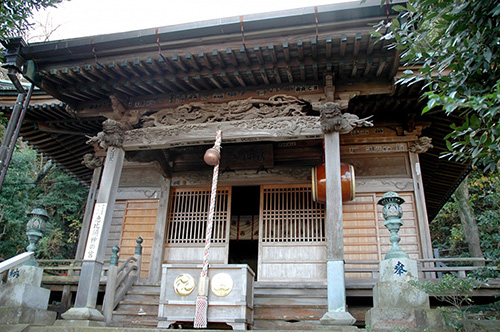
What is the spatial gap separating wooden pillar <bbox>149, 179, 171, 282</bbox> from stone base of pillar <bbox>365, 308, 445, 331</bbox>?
5351mm

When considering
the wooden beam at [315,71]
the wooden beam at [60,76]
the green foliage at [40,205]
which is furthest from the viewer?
the green foliage at [40,205]

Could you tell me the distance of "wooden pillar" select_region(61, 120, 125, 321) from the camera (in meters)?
6.09

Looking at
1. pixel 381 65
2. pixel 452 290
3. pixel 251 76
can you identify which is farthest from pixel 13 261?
pixel 381 65

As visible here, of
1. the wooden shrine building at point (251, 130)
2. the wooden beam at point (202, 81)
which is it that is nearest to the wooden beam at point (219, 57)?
the wooden shrine building at point (251, 130)

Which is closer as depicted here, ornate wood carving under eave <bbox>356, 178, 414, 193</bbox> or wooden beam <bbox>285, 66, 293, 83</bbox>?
wooden beam <bbox>285, 66, 293, 83</bbox>

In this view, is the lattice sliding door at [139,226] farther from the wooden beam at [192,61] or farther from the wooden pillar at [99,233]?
the wooden beam at [192,61]

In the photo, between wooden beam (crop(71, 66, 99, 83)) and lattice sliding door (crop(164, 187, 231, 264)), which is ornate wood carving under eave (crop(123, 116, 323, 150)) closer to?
wooden beam (crop(71, 66, 99, 83))

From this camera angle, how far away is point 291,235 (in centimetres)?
823

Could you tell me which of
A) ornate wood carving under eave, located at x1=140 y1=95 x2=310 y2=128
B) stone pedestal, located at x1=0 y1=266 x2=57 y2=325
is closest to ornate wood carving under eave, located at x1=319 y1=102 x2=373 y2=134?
ornate wood carving under eave, located at x1=140 y1=95 x2=310 y2=128

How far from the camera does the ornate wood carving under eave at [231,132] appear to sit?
6.72 m

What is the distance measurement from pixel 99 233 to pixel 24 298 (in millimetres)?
1743

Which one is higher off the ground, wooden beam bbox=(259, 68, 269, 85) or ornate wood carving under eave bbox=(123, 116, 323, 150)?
wooden beam bbox=(259, 68, 269, 85)

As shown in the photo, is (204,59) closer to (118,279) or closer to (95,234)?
(95,234)

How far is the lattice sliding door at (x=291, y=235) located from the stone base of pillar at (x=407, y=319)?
3.57 m
